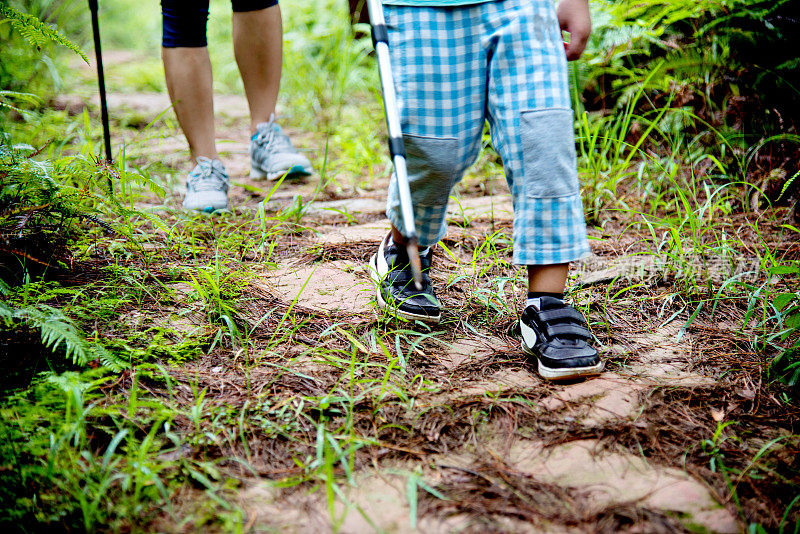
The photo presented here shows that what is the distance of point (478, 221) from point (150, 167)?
68.7 inches

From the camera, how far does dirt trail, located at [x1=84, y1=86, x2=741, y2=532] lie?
3.57ft

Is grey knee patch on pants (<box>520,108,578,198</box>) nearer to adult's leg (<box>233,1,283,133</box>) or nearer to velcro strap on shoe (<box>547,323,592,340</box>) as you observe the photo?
velcro strap on shoe (<box>547,323,592,340</box>)

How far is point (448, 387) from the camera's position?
1500 millimetres

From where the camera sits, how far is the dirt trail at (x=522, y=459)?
109 cm

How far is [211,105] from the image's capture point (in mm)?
2613

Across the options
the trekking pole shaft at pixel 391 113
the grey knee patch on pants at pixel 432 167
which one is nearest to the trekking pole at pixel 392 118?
the trekking pole shaft at pixel 391 113

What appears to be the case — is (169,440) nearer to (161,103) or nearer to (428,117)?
(428,117)

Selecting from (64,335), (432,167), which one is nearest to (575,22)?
(432,167)

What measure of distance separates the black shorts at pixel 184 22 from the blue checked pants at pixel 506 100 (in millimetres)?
1199

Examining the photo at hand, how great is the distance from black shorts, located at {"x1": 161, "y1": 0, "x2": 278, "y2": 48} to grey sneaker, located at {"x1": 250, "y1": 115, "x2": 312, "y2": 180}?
21.0 inches

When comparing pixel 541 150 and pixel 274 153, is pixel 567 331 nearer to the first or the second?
pixel 541 150

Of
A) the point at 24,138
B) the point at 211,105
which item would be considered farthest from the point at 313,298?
the point at 24,138

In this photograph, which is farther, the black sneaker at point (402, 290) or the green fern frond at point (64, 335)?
the black sneaker at point (402, 290)

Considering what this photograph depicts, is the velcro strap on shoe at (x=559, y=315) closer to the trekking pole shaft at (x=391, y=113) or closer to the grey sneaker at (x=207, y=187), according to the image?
the trekking pole shaft at (x=391, y=113)
